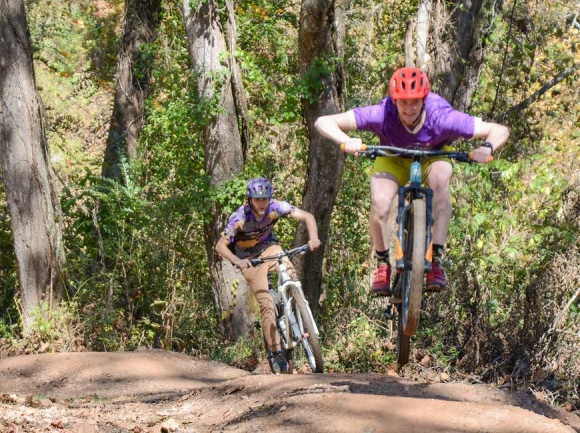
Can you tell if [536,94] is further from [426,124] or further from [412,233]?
[412,233]

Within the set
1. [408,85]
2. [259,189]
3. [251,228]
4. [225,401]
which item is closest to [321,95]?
[251,228]

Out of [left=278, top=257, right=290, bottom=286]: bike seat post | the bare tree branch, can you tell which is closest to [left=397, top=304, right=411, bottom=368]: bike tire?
[left=278, top=257, right=290, bottom=286]: bike seat post

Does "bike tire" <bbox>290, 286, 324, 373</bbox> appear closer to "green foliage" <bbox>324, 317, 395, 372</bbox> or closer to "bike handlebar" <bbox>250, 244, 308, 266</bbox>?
"bike handlebar" <bbox>250, 244, 308, 266</bbox>

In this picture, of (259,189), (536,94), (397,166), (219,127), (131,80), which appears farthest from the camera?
(131,80)

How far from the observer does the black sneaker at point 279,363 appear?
32.3 ft

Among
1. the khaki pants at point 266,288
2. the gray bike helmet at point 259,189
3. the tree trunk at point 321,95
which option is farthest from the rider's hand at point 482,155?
the tree trunk at point 321,95

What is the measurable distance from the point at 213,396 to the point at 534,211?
490 cm

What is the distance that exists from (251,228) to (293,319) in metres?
1.07

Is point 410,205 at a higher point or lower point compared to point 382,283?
higher

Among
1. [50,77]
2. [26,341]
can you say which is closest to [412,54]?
[26,341]

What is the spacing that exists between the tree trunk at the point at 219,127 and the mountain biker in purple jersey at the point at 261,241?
4.87 meters

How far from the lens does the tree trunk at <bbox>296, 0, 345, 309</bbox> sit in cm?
1330

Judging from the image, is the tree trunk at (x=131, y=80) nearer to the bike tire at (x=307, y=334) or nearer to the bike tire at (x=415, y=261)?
the bike tire at (x=307, y=334)

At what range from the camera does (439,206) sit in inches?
279
